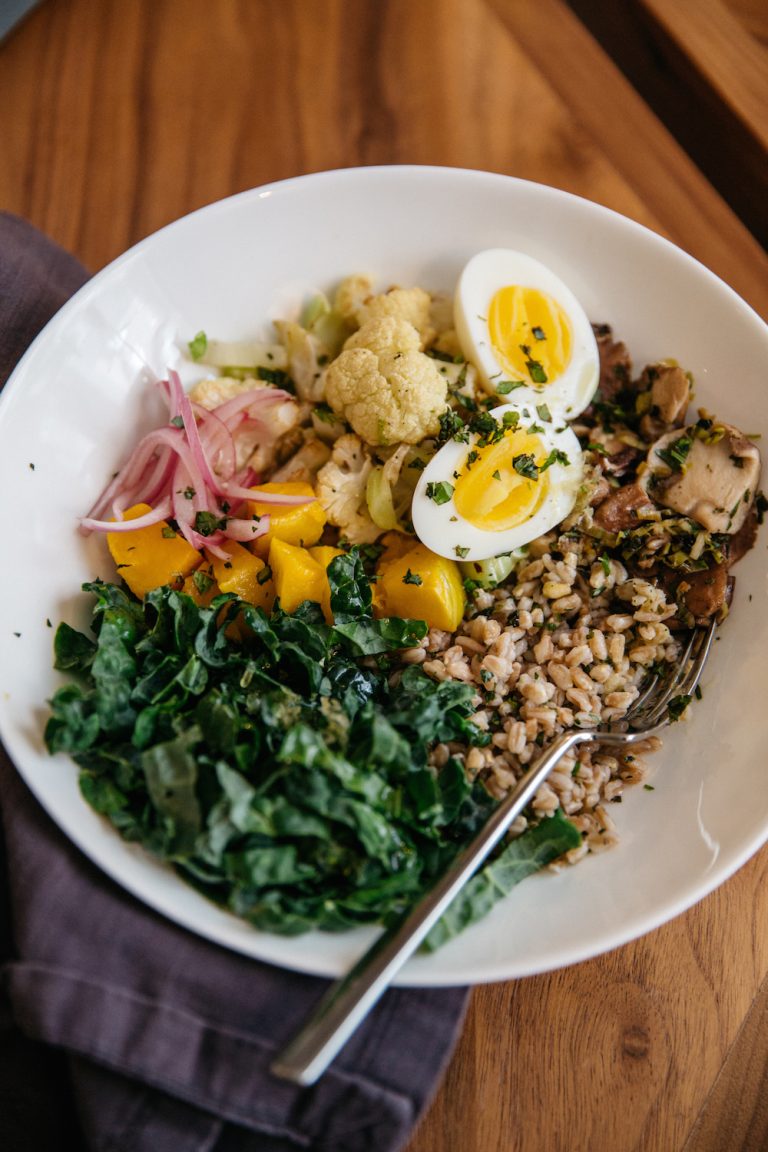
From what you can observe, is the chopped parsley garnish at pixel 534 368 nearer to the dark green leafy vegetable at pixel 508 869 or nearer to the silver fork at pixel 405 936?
the silver fork at pixel 405 936

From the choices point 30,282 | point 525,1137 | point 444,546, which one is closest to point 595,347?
point 444,546

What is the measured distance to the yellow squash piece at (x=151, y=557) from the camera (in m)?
2.57

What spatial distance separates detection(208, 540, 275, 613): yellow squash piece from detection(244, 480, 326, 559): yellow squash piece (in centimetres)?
5

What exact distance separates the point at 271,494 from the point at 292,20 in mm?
2132

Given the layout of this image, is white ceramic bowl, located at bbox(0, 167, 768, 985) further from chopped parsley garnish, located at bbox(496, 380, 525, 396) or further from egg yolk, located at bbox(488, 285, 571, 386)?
chopped parsley garnish, located at bbox(496, 380, 525, 396)

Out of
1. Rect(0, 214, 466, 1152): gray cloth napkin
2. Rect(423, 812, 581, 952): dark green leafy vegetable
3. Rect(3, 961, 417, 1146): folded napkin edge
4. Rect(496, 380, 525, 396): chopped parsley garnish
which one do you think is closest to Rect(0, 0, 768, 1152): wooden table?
Rect(496, 380, 525, 396): chopped parsley garnish

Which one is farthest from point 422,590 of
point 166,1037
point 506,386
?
point 166,1037

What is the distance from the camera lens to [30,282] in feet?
9.19

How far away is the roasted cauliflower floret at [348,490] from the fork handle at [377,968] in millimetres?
938

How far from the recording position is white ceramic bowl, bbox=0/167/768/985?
211cm

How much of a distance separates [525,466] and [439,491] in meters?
0.28

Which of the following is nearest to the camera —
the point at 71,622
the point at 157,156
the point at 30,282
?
the point at 71,622

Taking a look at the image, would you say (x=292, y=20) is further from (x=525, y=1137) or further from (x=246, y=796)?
(x=525, y=1137)

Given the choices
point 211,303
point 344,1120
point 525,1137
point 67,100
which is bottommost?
point 525,1137
